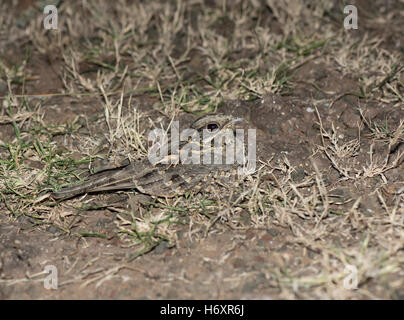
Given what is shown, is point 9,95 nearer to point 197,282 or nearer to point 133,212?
point 133,212

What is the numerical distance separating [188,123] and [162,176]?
0.76 m

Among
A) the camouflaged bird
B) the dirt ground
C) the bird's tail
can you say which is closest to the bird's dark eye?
the camouflaged bird

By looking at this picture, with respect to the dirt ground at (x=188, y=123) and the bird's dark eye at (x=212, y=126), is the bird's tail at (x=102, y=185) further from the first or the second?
the bird's dark eye at (x=212, y=126)

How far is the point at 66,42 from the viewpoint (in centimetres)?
516

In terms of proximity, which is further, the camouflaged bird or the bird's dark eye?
the bird's dark eye

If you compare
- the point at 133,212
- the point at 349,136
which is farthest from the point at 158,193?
the point at 349,136

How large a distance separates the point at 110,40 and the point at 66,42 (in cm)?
47

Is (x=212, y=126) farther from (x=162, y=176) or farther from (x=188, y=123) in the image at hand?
(x=162, y=176)

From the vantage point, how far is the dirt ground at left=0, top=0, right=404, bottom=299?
2.99 metres

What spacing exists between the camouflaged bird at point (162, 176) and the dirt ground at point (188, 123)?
3.5 inches

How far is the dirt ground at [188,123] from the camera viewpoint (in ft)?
9.80

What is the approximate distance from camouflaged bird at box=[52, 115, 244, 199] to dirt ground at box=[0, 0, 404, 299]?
88 mm

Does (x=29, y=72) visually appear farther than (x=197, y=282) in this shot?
Yes

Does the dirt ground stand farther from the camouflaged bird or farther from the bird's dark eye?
the bird's dark eye
